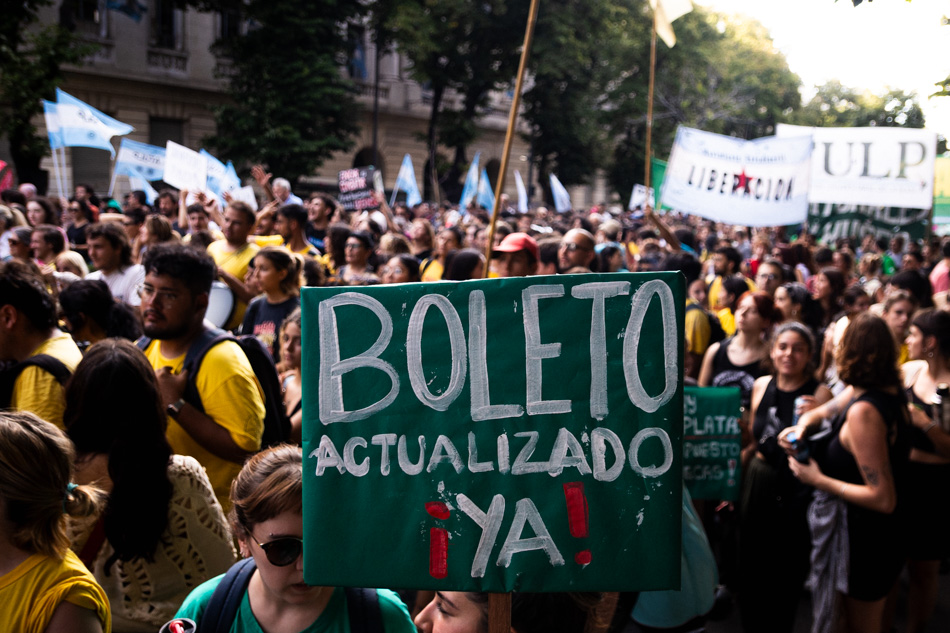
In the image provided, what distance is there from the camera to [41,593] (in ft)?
6.50

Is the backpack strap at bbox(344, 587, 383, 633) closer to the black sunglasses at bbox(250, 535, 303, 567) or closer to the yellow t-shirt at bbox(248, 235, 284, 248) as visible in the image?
the black sunglasses at bbox(250, 535, 303, 567)

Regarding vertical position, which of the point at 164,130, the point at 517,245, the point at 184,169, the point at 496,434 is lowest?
the point at 496,434

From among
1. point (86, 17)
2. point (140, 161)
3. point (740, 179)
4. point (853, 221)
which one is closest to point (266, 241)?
point (740, 179)

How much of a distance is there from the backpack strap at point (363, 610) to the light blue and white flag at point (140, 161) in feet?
39.2

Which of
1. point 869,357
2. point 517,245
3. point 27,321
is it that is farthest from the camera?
point 517,245

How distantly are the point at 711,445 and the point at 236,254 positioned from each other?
387 cm

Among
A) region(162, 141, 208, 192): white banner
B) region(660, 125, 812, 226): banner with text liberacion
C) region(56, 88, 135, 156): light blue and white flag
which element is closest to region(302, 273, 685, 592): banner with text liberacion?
region(660, 125, 812, 226): banner with text liberacion

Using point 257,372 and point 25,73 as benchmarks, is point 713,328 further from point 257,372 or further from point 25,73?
point 25,73

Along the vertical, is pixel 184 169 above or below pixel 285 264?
above

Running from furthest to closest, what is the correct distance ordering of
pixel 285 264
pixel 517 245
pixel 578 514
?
pixel 517 245 < pixel 285 264 < pixel 578 514

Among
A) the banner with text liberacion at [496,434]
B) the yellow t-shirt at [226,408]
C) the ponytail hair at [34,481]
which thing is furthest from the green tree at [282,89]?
the banner with text liberacion at [496,434]

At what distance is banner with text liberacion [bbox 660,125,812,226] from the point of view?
9859 millimetres

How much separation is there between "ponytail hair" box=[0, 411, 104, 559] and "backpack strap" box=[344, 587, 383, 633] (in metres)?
0.69

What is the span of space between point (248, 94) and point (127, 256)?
71.1 feet
